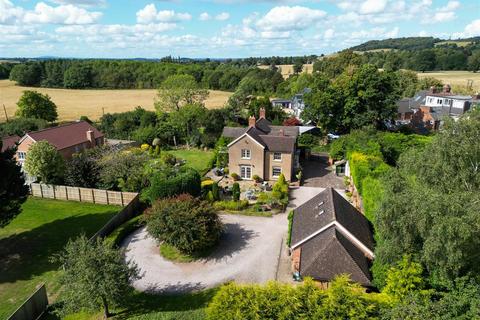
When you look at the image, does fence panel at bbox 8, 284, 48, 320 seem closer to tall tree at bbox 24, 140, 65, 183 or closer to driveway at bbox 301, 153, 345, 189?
tall tree at bbox 24, 140, 65, 183

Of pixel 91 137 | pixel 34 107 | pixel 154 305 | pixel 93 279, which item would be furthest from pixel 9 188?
pixel 34 107

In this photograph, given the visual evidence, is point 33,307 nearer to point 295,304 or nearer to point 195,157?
point 295,304

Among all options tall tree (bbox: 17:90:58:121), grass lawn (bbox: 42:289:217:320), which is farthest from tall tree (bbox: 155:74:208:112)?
grass lawn (bbox: 42:289:217:320)

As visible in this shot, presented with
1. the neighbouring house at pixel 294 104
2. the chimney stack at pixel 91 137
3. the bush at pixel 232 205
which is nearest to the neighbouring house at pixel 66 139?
the chimney stack at pixel 91 137

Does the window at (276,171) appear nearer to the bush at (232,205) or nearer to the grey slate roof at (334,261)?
the bush at (232,205)

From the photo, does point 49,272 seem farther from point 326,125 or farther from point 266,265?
point 326,125
